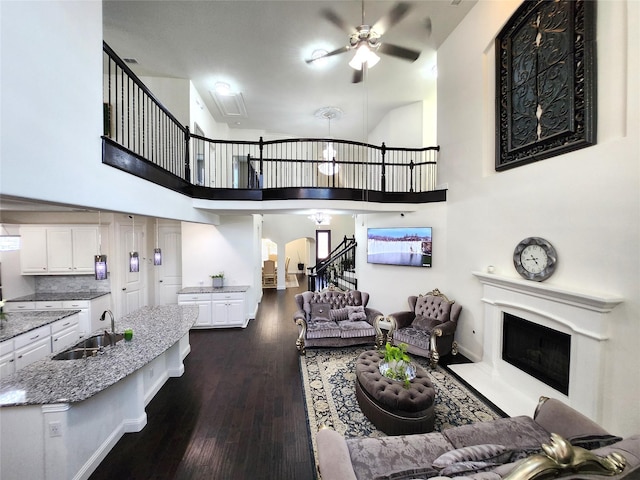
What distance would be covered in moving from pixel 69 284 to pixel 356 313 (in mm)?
5725

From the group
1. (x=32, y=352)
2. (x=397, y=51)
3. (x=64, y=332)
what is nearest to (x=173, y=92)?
(x=397, y=51)

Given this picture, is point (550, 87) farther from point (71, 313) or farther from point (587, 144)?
point (71, 313)

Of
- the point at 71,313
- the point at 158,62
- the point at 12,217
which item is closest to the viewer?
the point at 71,313

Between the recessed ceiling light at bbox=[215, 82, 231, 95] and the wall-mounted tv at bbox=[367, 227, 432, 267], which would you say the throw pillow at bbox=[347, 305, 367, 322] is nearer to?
the wall-mounted tv at bbox=[367, 227, 432, 267]

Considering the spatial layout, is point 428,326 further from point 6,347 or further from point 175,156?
point 6,347

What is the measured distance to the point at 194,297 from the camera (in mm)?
5711

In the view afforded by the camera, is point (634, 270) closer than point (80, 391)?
No

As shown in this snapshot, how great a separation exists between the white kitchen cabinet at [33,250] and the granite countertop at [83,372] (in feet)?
9.79

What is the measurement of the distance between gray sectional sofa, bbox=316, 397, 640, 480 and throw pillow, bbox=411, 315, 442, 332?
78.4 inches

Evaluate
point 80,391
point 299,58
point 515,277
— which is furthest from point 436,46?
point 80,391

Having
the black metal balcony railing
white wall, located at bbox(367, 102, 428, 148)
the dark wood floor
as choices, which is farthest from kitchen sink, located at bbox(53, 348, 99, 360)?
white wall, located at bbox(367, 102, 428, 148)

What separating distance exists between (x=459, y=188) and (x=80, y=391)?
18.5 feet

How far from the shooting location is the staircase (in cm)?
789

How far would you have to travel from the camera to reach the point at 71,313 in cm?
418
